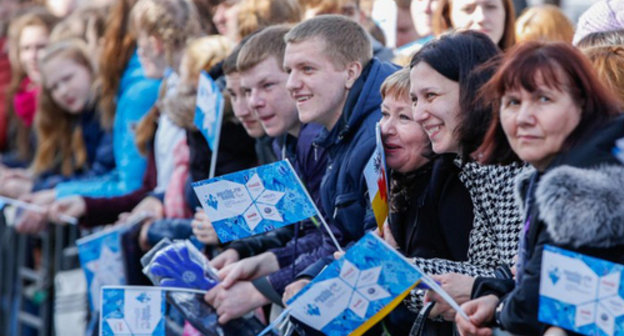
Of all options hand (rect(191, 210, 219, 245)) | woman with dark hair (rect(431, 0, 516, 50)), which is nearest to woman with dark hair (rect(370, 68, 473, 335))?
woman with dark hair (rect(431, 0, 516, 50))

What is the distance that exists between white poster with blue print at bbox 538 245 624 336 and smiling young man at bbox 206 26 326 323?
6.41 feet

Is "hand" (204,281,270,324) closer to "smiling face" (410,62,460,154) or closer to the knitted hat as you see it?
"smiling face" (410,62,460,154)

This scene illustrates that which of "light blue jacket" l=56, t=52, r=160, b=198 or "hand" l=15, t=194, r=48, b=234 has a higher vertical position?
"light blue jacket" l=56, t=52, r=160, b=198

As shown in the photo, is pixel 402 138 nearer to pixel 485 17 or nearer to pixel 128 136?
pixel 485 17

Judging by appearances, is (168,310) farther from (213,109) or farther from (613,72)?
(613,72)

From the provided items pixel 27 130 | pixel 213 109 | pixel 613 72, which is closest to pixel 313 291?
pixel 613 72

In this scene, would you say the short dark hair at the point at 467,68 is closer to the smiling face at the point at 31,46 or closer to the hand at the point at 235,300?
the hand at the point at 235,300

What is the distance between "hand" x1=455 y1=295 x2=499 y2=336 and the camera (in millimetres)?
3568

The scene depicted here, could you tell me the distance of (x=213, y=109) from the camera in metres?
5.64

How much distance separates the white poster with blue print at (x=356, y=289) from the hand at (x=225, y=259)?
142 centimetres

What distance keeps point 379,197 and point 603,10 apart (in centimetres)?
151

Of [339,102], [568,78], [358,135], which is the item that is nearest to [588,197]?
[568,78]

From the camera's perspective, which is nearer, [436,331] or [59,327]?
[436,331]

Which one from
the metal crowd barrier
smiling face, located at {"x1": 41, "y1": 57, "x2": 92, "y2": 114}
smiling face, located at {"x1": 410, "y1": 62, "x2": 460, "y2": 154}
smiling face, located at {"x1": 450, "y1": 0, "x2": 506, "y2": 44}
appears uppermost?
smiling face, located at {"x1": 450, "y1": 0, "x2": 506, "y2": 44}
